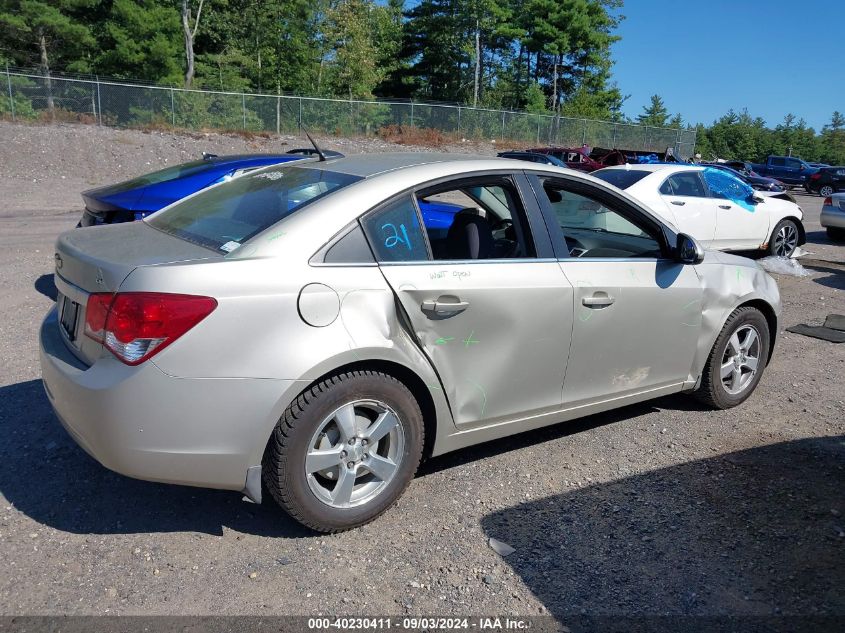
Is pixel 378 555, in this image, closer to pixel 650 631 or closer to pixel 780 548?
pixel 650 631

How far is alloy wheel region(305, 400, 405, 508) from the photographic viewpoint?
3242 mm

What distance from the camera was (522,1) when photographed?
195 ft

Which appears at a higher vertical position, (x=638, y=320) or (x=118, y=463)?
(x=638, y=320)

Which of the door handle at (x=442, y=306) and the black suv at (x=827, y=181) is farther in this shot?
the black suv at (x=827, y=181)

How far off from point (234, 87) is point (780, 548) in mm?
41127

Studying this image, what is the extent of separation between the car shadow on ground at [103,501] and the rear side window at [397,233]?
4.51 ft

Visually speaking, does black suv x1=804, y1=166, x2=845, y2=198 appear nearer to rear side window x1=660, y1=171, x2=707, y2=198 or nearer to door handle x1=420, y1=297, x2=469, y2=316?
rear side window x1=660, y1=171, x2=707, y2=198

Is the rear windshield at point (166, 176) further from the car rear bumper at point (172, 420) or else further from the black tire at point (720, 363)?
the black tire at point (720, 363)

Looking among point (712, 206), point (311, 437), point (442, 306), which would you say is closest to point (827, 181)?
point (712, 206)

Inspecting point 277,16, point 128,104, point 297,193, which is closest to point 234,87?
point 277,16

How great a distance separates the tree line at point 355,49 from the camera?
3509 cm

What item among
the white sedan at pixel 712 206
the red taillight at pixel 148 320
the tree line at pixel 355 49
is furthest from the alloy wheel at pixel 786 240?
the tree line at pixel 355 49

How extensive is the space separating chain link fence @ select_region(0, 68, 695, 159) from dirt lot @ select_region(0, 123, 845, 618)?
1996 centimetres

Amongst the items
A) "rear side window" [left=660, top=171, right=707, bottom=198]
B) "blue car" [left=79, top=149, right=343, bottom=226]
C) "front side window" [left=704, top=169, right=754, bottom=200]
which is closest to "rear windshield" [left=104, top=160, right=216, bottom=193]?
"blue car" [left=79, top=149, right=343, bottom=226]
